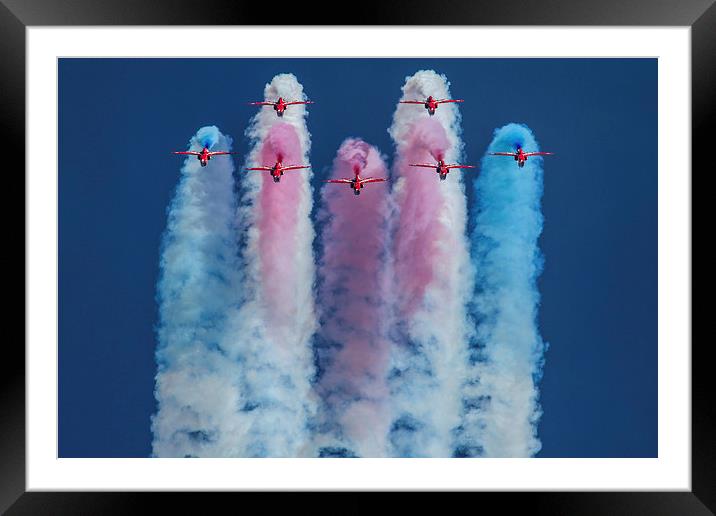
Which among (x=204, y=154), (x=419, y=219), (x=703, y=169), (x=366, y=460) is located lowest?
(x=366, y=460)

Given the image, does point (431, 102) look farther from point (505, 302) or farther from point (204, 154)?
point (204, 154)

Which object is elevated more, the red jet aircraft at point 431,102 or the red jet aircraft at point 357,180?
the red jet aircraft at point 431,102

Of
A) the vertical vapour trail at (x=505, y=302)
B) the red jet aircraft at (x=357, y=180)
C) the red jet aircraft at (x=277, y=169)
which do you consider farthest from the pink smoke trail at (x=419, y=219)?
the red jet aircraft at (x=277, y=169)

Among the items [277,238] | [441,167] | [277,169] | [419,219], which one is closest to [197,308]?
[277,238]

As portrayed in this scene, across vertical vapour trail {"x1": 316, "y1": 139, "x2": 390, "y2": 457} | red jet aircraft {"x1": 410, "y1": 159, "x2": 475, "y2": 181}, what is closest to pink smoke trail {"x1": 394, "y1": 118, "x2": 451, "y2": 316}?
red jet aircraft {"x1": 410, "y1": 159, "x2": 475, "y2": 181}

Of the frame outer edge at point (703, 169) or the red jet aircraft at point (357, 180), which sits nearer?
the frame outer edge at point (703, 169)

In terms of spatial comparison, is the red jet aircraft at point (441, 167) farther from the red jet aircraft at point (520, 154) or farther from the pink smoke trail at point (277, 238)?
the pink smoke trail at point (277, 238)

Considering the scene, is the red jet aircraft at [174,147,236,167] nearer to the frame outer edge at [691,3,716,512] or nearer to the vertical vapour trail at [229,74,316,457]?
the vertical vapour trail at [229,74,316,457]
